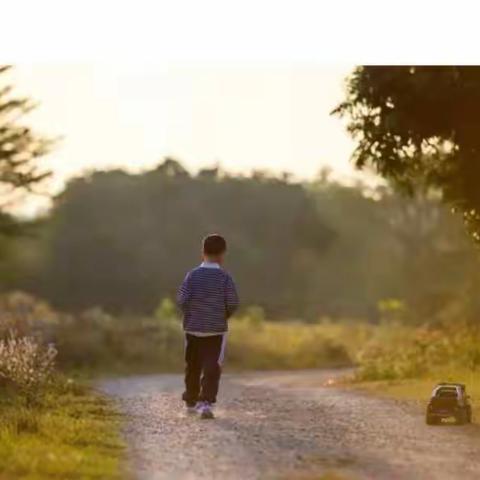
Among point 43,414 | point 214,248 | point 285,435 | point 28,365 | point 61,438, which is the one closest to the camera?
point 61,438

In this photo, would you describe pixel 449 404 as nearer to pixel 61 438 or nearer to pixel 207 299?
pixel 207 299

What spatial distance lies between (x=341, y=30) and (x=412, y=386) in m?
1.53

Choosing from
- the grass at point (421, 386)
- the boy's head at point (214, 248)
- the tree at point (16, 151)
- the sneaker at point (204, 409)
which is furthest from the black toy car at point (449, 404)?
the tree at point (16, 151)

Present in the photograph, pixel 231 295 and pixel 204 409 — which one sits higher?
pixel 231 295

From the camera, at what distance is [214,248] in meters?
4.77

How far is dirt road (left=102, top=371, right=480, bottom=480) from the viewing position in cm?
434

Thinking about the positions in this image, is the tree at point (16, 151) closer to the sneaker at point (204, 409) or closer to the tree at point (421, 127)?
the sneaker at point (204, 409)

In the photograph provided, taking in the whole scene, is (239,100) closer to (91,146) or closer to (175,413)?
(91,146)

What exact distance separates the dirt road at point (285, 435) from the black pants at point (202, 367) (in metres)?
0.05

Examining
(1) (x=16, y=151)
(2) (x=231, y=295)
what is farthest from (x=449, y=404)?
(1) (x=16, y=151)

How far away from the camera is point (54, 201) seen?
4840mm

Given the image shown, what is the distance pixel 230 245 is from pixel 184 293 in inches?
10.4

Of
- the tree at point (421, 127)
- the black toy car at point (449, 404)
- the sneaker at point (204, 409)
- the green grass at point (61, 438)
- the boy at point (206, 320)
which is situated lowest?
the green grass at point (61, 438)

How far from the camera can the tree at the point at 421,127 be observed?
5469 mm
